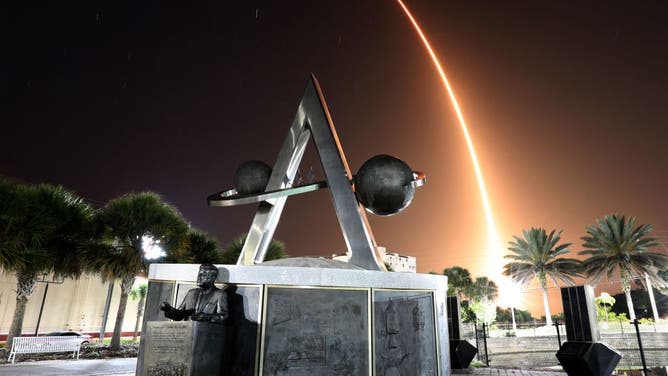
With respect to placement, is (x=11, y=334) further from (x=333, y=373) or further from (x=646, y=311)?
(x=646, y=311)

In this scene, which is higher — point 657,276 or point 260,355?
point 657,276

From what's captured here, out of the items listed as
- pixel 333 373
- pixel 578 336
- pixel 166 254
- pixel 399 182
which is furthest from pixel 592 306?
pixel 166 254

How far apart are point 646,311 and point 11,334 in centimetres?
8239

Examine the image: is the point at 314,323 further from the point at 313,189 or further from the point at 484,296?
the point at 484,296

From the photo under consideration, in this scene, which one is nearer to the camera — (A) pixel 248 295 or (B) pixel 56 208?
(A) pixel 248 295

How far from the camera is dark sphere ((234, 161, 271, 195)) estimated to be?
11.9 metres

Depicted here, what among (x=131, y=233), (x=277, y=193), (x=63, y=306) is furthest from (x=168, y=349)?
(x=63, y=306)

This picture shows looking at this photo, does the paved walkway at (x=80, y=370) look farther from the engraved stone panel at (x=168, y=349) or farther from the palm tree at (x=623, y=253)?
the palm tree at (x=623, y=253)

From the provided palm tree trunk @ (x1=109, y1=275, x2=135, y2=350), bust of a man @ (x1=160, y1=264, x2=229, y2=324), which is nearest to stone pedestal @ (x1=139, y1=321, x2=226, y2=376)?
bust of a man @ (x1=160, y1=264, x2=229, y2=324)

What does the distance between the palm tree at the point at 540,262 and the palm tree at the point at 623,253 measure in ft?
12.2

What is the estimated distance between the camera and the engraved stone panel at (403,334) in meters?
8.15

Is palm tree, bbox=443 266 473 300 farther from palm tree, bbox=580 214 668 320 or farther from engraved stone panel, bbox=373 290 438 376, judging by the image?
engraved stone panel, bbox=373 290 438 376

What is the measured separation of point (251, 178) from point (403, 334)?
6.32 m

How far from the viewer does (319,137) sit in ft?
37.8
